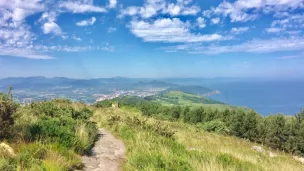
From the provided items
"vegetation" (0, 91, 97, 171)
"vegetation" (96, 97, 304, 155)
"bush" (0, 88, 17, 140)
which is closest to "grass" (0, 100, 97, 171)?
"vegetation" (0, 91, 97, 171)

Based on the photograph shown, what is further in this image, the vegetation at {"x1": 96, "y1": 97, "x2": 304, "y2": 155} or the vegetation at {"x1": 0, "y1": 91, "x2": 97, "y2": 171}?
the vegetation at {"x1": 96, "y1": 97, "x2": 304, "y2": 155}

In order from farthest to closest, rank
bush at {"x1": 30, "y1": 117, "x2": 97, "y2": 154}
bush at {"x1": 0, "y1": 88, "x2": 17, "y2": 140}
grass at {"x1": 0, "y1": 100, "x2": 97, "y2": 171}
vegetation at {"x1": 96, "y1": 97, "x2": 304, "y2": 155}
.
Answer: vegetation at {"x1": 96, "y1": 97, "x2": 304, "y2": 155} → bush at {"x1": 30, "y1": 117, "x2": 97, "y2": 154} → bush at {"x1": 0, "y1": 88, "x2": 17, "y2": 140} → grass at {"x1": 0, "y1": 100, "x2": 97, "y2": 171}

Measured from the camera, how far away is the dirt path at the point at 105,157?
661 centimetres

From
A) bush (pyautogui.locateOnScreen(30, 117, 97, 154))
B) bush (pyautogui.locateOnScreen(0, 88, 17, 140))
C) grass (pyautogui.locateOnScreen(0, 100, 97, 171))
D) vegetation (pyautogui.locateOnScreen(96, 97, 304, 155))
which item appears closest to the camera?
grass (pyautogui.locateOnScreen(0, 100, 97, 171))

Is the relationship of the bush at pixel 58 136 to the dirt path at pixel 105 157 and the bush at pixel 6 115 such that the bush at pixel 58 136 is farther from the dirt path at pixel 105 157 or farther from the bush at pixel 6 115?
the bush at pixel 6 115

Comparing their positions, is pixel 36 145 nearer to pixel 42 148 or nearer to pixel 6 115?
pixel 42 148

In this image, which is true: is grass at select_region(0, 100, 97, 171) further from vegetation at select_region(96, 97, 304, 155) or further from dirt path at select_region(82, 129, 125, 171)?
vegetation at select_region(96, 97, 304, 155)

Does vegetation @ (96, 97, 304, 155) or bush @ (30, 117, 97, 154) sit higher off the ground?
bush @ (30, 117, 97, 154)

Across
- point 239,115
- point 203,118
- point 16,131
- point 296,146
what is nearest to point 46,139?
point 16,131

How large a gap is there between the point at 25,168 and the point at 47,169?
0.50m

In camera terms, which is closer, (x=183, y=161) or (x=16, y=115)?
(x=183, y=161)

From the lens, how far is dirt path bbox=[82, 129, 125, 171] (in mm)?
6607

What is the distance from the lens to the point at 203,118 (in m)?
49.6

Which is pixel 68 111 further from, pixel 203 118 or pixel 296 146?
pixel 203 118
